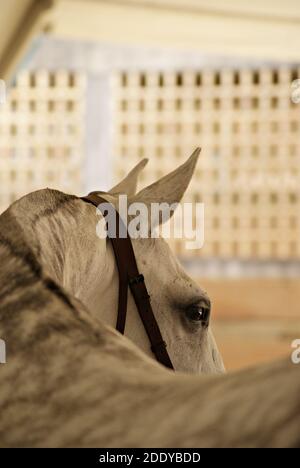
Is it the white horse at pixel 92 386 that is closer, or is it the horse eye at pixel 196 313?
the white horse at pixel 92 386

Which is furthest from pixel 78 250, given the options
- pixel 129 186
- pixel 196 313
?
pixel 129 186

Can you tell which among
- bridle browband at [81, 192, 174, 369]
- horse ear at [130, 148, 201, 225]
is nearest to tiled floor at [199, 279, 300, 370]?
horse ear at [130, 148, 201, 225]

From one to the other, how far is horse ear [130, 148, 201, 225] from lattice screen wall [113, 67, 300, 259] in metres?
3.98

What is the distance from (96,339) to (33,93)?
489 cm

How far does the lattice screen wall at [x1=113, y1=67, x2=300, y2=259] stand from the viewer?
5.32 metres

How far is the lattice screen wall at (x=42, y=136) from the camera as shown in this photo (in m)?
5.26

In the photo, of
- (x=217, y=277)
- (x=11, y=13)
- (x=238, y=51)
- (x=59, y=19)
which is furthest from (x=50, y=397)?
(x=217, y=277)

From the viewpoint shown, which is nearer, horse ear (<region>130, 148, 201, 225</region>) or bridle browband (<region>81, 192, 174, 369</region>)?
bridle browband (<region>81, 192, 174, 369</region>)

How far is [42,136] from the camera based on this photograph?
5.37 m

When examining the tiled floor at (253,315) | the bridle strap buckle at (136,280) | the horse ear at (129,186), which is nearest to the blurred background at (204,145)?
the tiled floor at (253,315)

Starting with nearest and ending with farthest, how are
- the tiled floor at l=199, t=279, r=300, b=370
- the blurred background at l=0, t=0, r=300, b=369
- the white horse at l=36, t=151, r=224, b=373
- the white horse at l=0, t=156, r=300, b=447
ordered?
the white horse at l=0, t=156, r=300, b=447 < the white horse at l=36, t=151, r=224, b=373 < the tiled floor at l=199, t=279, r=300, b=370 < the blurred background at l=0, t=0, r=300, b=369

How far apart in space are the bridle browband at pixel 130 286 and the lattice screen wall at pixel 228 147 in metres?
4.10

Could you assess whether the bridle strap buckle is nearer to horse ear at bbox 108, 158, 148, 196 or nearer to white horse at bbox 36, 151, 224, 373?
white horse at bbox 36, 151, 224, 373

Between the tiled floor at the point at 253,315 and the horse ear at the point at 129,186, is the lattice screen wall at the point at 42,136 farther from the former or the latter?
the horse ear at the point at 129,186
